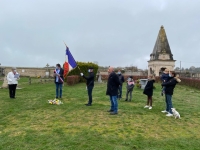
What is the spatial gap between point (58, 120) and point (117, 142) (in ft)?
8.08

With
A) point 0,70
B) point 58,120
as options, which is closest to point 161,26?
point 0,70

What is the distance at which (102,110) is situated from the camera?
26.4 feet

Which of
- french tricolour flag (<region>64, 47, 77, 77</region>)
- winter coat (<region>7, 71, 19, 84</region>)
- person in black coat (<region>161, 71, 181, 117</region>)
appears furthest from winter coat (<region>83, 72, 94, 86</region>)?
winter coat (<region>7, 71, 19, 84</region>)

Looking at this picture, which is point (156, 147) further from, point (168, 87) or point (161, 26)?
point (161, 26)

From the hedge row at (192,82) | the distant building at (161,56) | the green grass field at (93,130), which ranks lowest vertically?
the green grass field at (93,130)

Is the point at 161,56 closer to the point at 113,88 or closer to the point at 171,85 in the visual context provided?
the point at 171,85

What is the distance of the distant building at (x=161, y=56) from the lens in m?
39.0

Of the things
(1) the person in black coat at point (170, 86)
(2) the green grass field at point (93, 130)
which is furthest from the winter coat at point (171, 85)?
(2) the green grass field at point (93, 130)

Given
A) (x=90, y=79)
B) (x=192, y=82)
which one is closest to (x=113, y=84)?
(x=90, y=79)

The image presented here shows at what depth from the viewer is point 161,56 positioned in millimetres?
39188

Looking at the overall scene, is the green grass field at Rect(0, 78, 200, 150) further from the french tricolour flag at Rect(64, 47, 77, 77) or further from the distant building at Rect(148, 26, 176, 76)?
the distant building at Rect(148, 26, 176, 76)

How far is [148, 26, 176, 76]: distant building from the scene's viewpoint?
39000mm

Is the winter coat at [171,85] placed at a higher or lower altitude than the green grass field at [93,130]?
higher

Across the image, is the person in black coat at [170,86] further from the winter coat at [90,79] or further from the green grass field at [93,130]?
the winter coat at [90,79]
